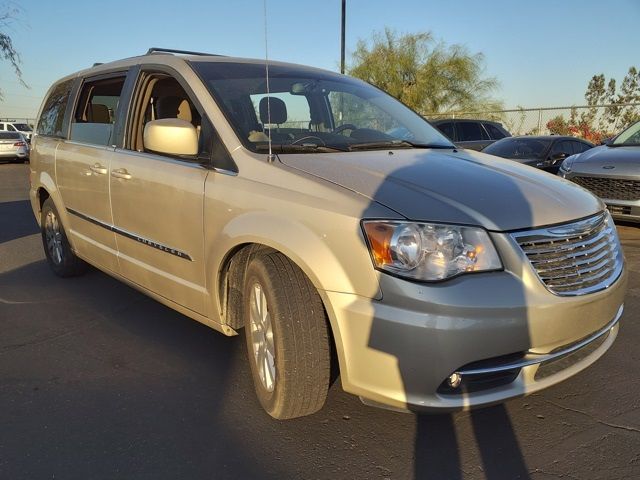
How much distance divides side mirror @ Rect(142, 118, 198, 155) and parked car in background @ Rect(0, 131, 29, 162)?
2357 centimetres

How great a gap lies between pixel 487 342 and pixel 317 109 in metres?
2.18

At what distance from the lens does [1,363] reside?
11.0 ft

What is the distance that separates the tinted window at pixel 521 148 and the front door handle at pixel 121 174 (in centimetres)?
743

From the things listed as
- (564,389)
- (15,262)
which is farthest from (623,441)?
(15,262)

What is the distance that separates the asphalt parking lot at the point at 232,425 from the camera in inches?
91.3

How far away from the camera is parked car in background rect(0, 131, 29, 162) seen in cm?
2288

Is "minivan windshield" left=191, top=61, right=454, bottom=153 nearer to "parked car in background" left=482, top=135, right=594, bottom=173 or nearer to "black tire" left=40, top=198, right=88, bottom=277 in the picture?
"black tire" left=40, top=198, right=88, bottom=277

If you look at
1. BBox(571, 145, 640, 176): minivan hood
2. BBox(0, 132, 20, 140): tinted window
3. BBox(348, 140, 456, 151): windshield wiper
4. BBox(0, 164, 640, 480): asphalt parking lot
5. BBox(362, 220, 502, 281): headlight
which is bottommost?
BBox(0, 132, 20, 140): tinted window

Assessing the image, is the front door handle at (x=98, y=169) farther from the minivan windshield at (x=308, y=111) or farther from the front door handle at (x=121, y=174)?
the minivan windshield at (x=308, y=111)

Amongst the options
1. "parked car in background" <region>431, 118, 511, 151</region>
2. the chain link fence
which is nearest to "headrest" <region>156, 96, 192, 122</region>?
"parked car in background" <region>431, 118, 511, 151</region>

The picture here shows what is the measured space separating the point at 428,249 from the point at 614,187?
5224 millimetres

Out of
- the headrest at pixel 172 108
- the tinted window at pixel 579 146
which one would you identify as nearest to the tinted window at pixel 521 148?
the tinted window at pixel 579 146

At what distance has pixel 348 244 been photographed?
→ 2.20 m

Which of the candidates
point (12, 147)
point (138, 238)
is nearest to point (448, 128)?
point (138, 238)
